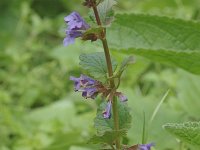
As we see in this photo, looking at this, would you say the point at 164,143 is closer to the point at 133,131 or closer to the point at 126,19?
the point at 133,131

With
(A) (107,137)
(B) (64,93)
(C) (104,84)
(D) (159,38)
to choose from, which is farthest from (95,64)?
(B) (64,93)

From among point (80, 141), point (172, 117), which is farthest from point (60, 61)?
point (172, 117)

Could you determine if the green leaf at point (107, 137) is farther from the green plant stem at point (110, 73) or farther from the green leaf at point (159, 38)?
the green leaf at point (159, 38)

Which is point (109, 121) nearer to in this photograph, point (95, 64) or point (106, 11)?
point (95, 64)

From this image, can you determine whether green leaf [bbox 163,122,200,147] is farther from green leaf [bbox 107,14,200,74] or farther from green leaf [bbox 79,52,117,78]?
green leaf [bbox 107,14,200,74]

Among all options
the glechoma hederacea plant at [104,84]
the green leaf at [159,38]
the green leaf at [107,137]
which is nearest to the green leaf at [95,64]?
the glechoma hederacea plant at [104,84]

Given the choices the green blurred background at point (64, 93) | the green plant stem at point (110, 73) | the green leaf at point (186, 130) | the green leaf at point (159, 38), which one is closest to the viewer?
the green plant stem at point (110, 73)

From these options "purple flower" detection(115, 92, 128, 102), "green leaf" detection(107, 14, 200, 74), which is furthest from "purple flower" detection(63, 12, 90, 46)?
"green leaf" detection(107, 14, 200, 74)
